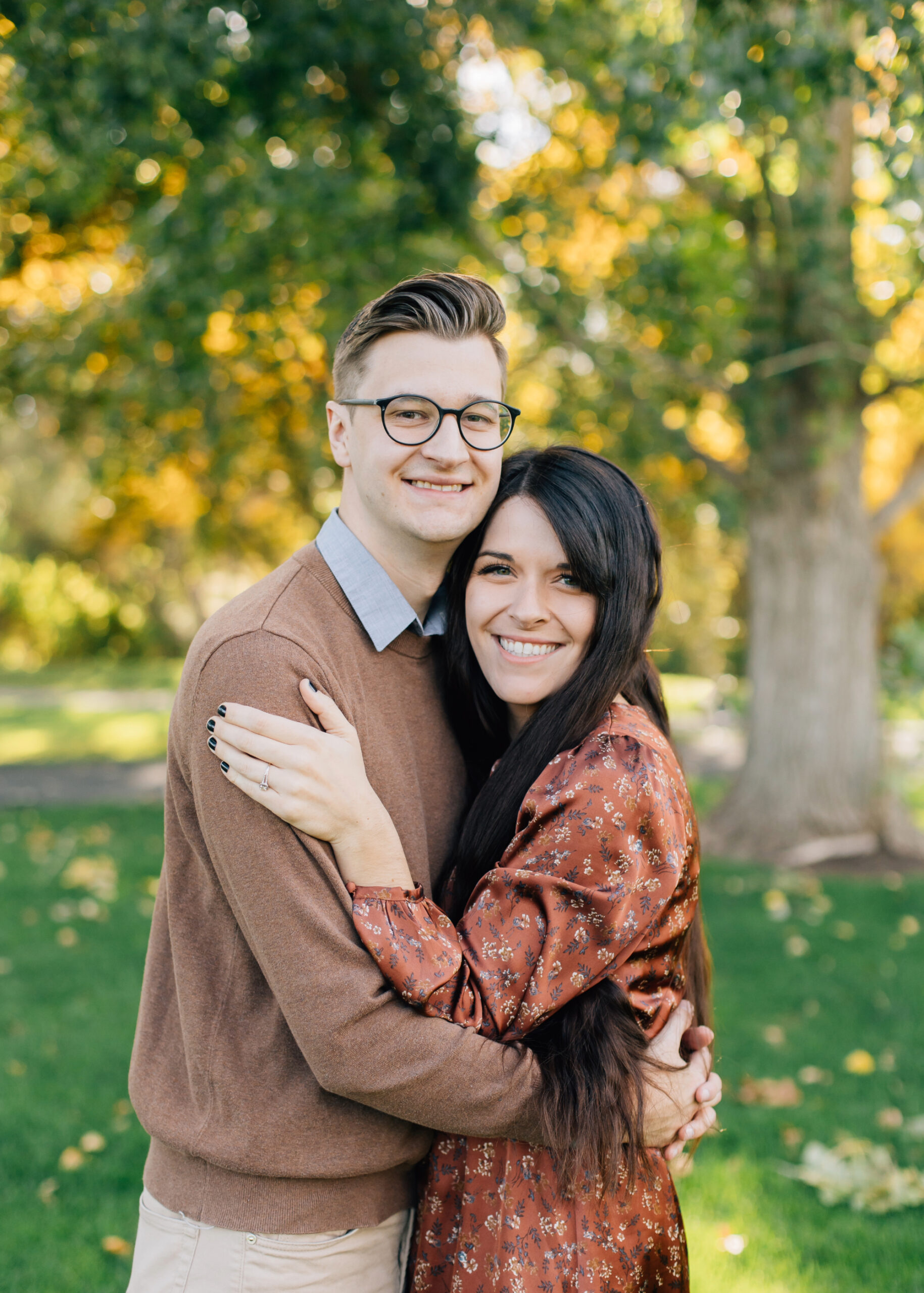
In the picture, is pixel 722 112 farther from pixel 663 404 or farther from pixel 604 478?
pixel 663 404

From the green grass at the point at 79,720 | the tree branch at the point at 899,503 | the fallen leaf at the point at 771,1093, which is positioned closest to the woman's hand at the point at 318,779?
the fallen leaf at the point at 771,1093

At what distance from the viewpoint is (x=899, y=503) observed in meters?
8.71

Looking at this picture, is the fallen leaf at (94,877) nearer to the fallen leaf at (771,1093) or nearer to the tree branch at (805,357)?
the fallen leaf at (771,1093)

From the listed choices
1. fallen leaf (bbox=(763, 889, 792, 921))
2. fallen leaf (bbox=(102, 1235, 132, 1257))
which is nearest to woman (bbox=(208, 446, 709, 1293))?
fallen leaf (bbox=(102, 1235, 132, 1257))

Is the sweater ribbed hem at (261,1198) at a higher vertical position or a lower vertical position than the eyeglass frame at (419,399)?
lower

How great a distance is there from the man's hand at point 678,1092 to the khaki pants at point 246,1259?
541mm

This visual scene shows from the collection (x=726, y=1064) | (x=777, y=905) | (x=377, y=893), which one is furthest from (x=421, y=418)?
(x=777, y=905)

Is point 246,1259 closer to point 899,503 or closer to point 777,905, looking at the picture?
point 777,905

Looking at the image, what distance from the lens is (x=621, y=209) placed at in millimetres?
10320

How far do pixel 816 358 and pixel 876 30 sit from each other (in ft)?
13.2

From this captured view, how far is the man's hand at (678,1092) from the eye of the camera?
6.57 feet

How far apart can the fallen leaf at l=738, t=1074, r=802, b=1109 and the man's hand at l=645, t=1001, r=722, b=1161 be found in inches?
105

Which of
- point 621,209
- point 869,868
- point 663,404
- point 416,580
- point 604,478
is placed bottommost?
point 869,868

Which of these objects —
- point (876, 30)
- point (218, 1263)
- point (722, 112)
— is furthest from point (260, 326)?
point (218, 1263)
